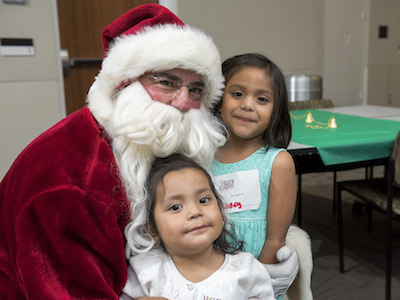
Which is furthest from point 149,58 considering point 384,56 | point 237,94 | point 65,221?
point 384,56

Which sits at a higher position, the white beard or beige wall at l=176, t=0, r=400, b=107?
beige wall at l=176, t=0, r=400, b=107

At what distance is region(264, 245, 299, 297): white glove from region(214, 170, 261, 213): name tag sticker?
17cm

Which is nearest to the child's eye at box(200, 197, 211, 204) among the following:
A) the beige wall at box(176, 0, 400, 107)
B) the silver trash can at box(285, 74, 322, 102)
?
the silver trash can at box(285, 74, 322, 102)

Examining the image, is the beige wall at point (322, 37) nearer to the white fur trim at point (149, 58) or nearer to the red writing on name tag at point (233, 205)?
the white fur trim at point (149, 58)

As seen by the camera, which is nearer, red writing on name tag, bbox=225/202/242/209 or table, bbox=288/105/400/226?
red writing on name tag, bbox=225/202/242/209

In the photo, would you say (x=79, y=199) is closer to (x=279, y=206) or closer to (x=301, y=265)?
(x=279, y=206)

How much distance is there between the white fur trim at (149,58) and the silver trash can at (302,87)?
11.1 ft

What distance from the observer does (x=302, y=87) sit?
441 centimetres

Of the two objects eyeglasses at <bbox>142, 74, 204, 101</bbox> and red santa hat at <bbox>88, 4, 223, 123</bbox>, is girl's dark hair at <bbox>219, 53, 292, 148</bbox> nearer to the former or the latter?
red santa hat at <bbox>88, 4, 223, 123</bbox>

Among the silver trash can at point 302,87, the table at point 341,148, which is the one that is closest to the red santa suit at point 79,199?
the table at point 341,148

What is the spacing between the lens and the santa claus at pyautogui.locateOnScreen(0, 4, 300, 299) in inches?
36.6

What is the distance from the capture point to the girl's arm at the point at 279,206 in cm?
125

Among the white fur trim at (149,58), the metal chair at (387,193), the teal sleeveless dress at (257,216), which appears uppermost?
the white fur trim at (149,58)

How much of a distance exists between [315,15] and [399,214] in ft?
13.2
